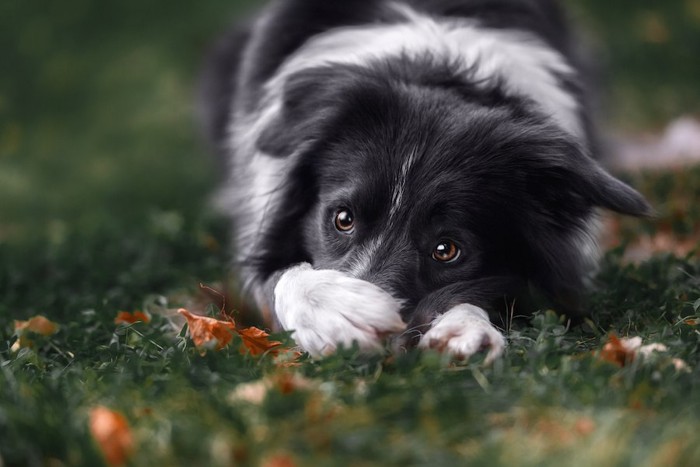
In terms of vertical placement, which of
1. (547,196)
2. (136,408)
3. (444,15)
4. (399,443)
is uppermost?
(444,15)

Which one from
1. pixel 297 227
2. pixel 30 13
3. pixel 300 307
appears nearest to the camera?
pixel 300 307

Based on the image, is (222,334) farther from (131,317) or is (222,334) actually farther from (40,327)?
(40,327)

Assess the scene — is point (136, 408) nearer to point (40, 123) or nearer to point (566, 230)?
point (566, 230)

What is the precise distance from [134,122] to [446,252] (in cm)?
526

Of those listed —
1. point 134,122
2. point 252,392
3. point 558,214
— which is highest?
point 558,214

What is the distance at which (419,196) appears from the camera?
10.0 feet

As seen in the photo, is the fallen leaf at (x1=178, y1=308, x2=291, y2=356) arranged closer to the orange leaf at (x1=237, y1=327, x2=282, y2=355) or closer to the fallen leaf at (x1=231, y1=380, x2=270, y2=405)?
the orange leaf at (x1=237, y1=327, x2=282, y2=355)

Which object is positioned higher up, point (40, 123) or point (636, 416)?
point (636, 416)

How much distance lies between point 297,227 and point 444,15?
5.34 feet

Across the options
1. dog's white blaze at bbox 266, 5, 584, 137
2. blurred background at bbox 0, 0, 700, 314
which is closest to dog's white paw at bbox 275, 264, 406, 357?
dog's white blaze at bbox 266, 5, 584, 137

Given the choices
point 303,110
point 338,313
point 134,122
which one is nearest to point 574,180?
point 338,313

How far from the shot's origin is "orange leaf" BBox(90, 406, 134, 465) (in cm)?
191

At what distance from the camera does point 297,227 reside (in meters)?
3.54

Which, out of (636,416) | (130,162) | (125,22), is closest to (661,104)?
(130,162)
